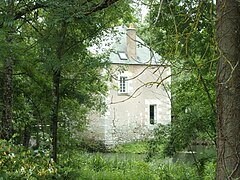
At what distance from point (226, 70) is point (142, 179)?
4612 mm

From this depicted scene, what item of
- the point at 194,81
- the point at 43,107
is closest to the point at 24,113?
the point at 43,107

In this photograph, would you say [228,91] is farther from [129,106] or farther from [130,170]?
[129,106]

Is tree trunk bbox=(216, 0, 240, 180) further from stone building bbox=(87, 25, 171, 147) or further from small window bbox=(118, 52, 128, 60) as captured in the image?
stone building bbox=(87, 25, 171, 147)

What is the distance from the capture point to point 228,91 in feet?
9.94

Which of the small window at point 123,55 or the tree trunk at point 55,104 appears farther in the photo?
the small window at point 123,55

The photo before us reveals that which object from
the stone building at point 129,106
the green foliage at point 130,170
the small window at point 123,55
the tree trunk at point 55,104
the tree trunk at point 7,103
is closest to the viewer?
the tree trunk at point 55,104

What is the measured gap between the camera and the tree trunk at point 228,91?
2994 millimetres

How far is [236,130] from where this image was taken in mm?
3002

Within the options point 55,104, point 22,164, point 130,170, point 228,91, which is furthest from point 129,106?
point 228,91

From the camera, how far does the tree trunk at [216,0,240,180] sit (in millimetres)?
2994

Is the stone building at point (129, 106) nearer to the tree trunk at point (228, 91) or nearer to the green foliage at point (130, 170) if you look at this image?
the green foliage at point (130, 170)

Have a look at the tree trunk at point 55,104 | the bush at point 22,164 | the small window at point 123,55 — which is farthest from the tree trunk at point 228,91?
the small window at point 123,55

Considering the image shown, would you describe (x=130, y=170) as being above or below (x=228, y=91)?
below

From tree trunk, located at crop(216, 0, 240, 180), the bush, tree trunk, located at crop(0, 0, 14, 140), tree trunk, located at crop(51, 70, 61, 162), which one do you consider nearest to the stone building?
tree trunk, located at crop(0, 0, 14, 140)
